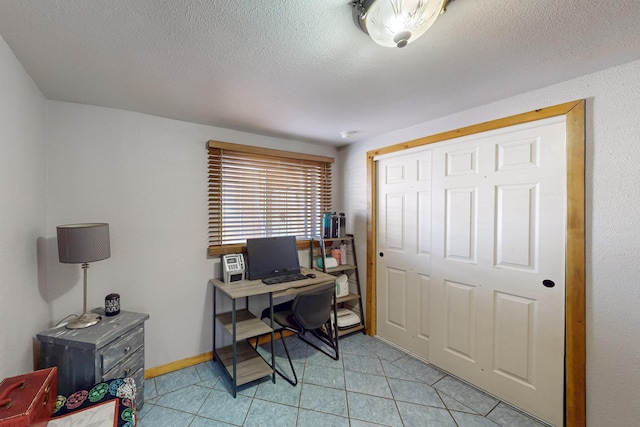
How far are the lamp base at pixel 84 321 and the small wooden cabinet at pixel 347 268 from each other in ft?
6.24

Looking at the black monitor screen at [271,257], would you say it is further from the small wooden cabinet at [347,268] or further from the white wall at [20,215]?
the white wall at [20,215]

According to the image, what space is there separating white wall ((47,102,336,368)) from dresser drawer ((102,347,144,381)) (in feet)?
1.24

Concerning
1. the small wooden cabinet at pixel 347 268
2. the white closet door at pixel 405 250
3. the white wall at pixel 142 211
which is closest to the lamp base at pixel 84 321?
the white wall at pixel 142 211

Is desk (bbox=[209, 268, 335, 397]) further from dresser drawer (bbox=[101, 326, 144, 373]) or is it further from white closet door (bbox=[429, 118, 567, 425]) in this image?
white closet door (bbox=[429, 118, 567, 425])

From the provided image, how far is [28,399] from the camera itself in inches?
43.3

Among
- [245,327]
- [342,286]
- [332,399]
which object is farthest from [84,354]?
[342,286]

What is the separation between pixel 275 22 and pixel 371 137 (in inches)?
77.7

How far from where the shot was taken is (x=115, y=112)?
2080 mm

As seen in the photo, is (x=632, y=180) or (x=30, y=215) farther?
(x=30, y=215)

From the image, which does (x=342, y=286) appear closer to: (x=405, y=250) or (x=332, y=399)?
(x=405, y=250)

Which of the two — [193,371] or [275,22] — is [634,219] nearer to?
[275,22]

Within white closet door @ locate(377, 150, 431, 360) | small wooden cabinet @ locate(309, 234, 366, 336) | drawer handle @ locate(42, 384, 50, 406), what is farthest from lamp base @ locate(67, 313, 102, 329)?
white closet door @ locate(377, 150, 431, 360)

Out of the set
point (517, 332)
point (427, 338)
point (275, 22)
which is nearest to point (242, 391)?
point (427, 338)

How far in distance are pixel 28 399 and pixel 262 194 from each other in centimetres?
206
